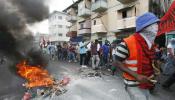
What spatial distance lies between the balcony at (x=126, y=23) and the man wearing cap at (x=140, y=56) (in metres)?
23.4

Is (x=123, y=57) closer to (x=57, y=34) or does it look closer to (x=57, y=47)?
(x=57, y=47)

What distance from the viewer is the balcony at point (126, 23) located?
26.9 metres

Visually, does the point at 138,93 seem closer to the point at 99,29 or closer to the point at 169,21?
the point at 169,21

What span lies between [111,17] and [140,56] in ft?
94.7

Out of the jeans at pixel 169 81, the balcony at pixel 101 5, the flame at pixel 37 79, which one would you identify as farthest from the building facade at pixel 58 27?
the jeans at pixel 169 81

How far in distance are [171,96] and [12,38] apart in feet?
33.7

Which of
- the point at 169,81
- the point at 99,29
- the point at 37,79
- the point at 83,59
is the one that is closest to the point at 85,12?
the point at 99,29

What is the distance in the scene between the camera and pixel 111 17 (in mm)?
31906

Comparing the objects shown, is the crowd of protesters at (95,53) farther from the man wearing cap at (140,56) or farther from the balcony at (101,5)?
the balcony at (101,5)

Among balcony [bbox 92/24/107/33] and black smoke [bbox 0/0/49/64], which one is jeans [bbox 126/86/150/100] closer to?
black smoke [bbox 0/0/49/64]

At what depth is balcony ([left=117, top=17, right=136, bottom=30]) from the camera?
1061 inches

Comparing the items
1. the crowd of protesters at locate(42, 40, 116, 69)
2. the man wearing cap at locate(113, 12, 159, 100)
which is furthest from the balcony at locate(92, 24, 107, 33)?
the man wearing cap at locate(113, 12, 159, 100)

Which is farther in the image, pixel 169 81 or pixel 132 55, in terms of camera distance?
pixel 169 81

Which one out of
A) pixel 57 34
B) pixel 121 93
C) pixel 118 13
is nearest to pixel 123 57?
pixel 121 93
